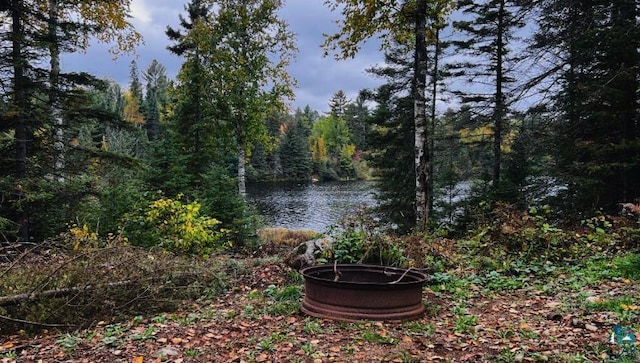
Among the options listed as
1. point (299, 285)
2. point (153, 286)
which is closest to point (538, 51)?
point (299, 285)

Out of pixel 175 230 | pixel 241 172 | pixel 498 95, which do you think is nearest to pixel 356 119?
pixel 241 172

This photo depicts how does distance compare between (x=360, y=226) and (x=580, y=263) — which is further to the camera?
(x=360, y=226)

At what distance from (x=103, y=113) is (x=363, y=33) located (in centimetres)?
618

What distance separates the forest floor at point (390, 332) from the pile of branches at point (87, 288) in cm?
20

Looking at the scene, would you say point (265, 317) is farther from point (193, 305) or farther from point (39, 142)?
point (39, 142)

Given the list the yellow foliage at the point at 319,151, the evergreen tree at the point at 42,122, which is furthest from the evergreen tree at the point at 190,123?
the yellow foliage at the point at 319,151

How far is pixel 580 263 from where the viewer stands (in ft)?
19.6

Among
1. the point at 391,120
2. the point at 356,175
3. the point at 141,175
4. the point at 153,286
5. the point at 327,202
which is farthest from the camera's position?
the point at 356,175

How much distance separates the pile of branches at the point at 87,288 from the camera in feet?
14.6

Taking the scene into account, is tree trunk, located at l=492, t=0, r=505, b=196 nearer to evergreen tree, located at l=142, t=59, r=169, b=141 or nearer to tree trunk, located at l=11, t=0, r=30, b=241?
tree trunk, located at l=11, t=0, r=30, b=241

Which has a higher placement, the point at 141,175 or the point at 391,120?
the point at 391,120

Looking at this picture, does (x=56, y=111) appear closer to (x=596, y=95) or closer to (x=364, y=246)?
(x=364, y=246)

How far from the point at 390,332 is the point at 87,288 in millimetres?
3273

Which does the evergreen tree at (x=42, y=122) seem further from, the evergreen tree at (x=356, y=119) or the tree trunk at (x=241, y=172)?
the evergreen tree at (x=356, y=119)
